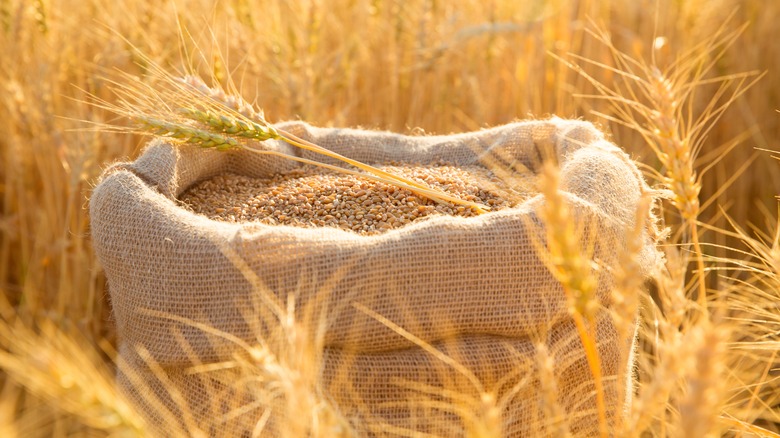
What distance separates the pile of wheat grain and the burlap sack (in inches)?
6.9

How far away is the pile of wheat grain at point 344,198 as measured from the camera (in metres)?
1.27

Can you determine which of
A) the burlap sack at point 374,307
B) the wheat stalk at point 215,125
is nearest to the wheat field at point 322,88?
the wheat stalk at point 215,125

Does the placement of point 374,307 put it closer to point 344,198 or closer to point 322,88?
point 344,198

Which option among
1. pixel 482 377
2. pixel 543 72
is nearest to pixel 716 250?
pixel 543 72

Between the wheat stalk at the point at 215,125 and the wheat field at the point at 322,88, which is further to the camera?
the wheat field at the point at 322,88

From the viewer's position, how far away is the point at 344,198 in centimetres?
134

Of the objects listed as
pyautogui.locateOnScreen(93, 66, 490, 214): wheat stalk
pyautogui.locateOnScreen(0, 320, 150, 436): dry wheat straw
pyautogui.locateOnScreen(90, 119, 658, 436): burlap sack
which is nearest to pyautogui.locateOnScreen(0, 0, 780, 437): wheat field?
pyautogui.locateOnScreen(93, 66, 490, 214): wheat stalk

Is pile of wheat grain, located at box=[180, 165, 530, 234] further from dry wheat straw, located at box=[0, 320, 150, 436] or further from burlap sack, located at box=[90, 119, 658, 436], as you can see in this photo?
dry wheat straw, located at box=[0, 320, 150, 436]

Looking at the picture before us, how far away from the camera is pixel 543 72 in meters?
2.27

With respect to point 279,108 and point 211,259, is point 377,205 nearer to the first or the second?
point 211,259

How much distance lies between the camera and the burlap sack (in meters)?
1.03

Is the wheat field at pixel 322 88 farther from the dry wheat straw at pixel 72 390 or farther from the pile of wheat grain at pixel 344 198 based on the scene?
the dry wheat straw at pixel 72 390

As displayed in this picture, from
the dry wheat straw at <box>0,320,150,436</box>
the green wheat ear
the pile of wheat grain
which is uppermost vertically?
the green wheat ear

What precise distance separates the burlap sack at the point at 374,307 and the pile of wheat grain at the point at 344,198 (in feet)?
0.57
